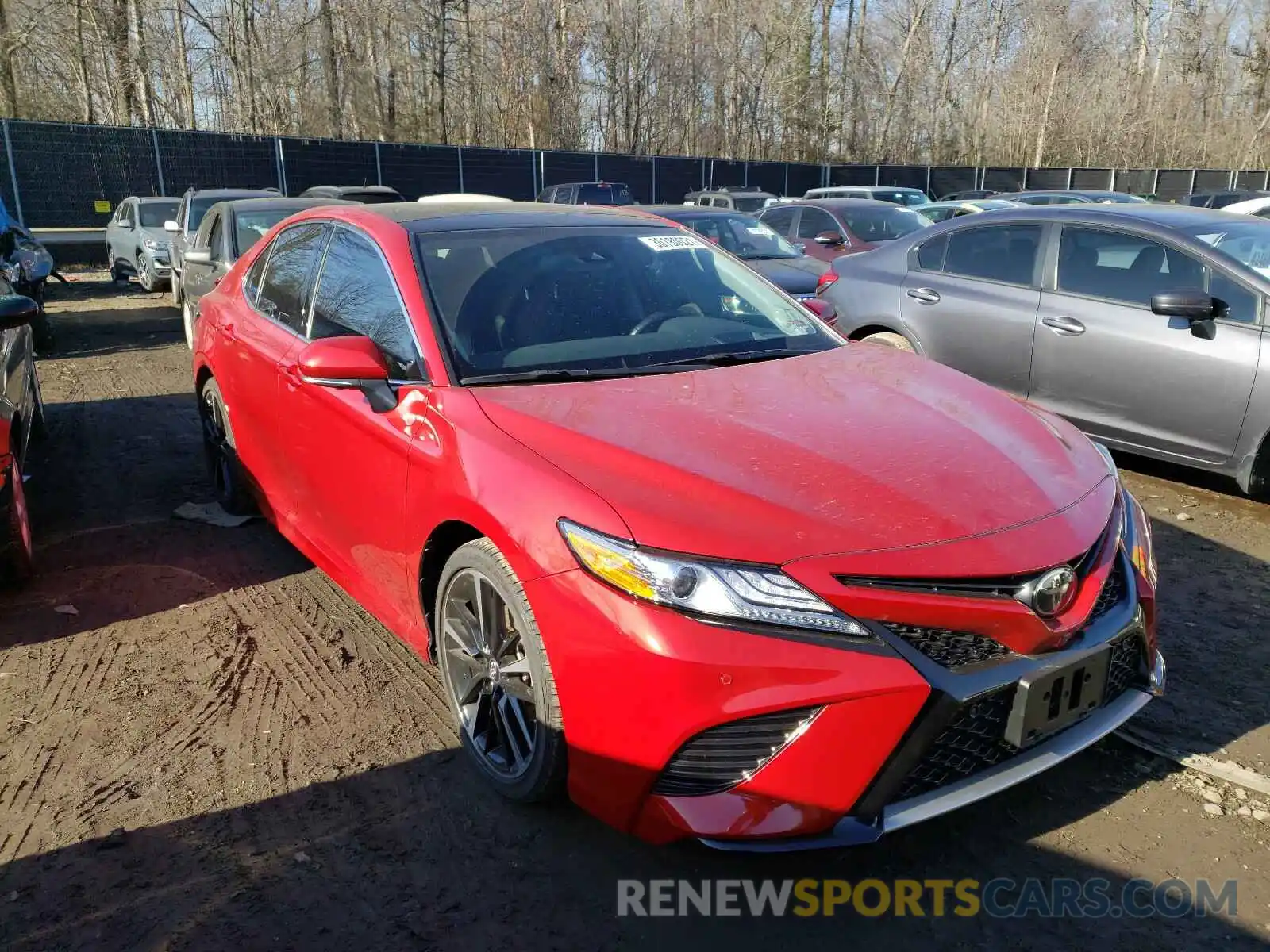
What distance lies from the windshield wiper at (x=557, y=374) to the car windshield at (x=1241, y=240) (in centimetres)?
395

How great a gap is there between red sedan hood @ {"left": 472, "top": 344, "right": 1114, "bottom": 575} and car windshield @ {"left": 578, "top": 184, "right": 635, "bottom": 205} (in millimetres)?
19889

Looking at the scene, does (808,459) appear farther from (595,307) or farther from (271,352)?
(271,352)

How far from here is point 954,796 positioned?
2336 mm

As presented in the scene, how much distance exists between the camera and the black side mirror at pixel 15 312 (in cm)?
468

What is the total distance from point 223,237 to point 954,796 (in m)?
9.20

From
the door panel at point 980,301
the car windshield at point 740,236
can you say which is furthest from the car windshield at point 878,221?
the door panel at point 980,301

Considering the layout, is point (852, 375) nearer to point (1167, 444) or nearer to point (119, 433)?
point (1167, 444)

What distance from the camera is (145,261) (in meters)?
16.8

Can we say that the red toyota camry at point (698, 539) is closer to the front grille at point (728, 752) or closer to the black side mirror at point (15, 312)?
the front grille at point (728, 752)

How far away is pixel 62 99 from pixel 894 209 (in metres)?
27.1

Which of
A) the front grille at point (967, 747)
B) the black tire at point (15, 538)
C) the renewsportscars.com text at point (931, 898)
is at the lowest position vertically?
the renewsportscars.com text at point (931, 898)

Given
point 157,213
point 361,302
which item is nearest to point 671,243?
point 361,302

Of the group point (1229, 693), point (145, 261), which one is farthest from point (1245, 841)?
point (145, 261)

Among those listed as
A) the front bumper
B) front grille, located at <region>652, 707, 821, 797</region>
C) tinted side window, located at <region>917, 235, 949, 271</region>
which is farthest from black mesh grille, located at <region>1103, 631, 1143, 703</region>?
tinted side window, located at <region>917, 235, 949, 271</region>
